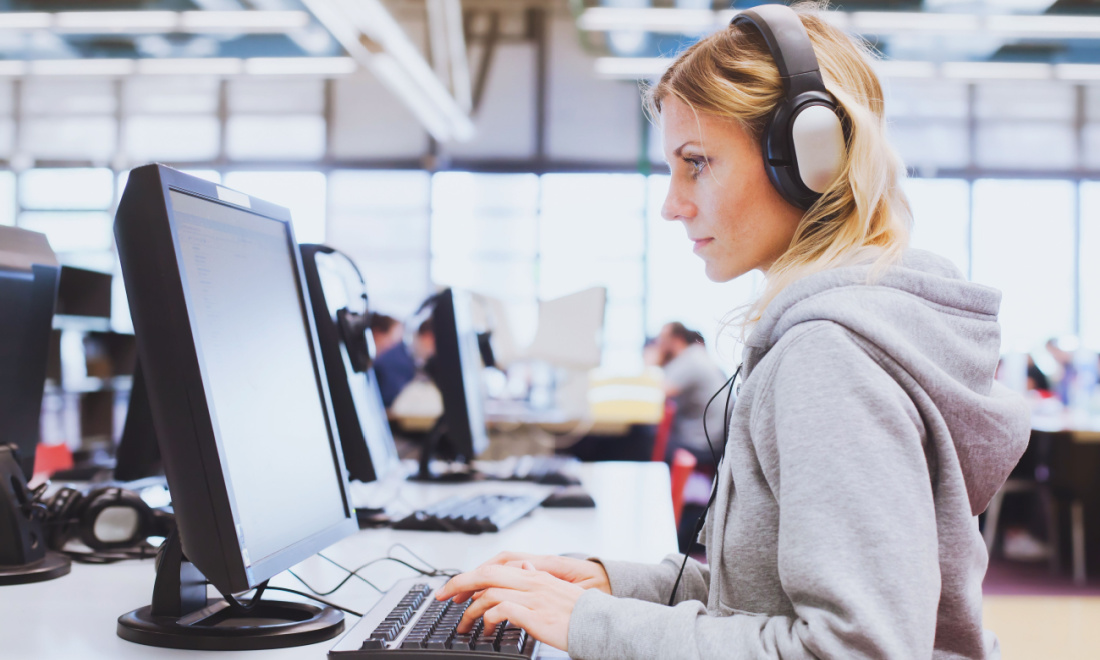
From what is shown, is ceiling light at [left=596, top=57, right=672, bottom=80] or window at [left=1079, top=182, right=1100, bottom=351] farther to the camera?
window at [left=1079, top=182, right=1100, bottom=351]

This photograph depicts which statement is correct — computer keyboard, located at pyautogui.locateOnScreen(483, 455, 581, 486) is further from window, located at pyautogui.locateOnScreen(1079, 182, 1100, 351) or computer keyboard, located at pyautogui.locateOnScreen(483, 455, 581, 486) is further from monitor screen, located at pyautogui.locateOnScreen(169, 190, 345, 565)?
window, located at pyautogui.locateOnScreen(1079, 182, 1100, 351)

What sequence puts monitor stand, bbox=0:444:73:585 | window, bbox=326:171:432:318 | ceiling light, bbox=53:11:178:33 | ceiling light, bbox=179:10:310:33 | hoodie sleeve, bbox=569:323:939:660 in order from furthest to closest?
window, bbox=326:171:432:318 < ceiling light, bbox=53:11:178:33 < ceiling light, bbox=179:10:310:33 < monitor stand, bbox=0:444:73:585 < hoodie sleeve, bbox=569:323:939:660

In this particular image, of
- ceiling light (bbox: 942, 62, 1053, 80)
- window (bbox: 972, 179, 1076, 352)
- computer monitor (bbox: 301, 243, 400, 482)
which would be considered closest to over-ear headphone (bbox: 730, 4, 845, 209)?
computer monitor (bbox: 301, 243, 400, 482)

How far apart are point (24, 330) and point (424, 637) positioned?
762 mm

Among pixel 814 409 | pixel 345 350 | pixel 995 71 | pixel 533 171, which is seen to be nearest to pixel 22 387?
pixel 345 350

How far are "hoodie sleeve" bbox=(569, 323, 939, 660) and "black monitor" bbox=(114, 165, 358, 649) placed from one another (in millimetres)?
392

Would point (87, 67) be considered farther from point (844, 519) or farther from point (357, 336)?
point (844, 519)

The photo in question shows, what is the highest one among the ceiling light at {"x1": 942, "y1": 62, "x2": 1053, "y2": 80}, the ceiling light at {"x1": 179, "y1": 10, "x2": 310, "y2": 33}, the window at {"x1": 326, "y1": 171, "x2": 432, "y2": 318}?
the ceiling light at {"x1": 942, "y1": 62, "x2": 1053, "y2": 80}

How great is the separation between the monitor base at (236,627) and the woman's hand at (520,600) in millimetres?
130

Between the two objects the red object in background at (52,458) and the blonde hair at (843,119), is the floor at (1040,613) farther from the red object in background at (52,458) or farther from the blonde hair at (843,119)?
the red object in background at (52,458)

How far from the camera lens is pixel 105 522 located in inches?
46.4

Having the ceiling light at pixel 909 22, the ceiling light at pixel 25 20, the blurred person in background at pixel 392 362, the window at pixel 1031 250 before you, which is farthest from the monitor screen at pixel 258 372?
the window at pixel 1031 250

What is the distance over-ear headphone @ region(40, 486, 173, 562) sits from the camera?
1170 mm

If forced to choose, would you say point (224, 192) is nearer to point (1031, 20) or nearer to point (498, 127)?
point (1031, 20)
